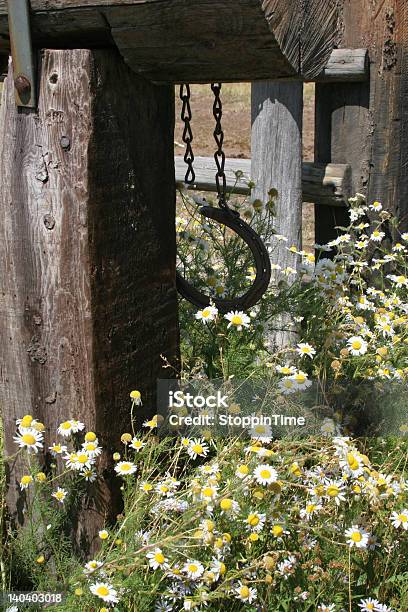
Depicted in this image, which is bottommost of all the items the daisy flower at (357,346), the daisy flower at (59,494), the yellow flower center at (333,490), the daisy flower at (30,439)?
the daisy flower at (59,494)

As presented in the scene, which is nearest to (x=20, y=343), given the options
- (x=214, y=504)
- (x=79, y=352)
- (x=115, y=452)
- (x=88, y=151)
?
(x=79, y=352)

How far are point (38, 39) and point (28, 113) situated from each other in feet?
0.69

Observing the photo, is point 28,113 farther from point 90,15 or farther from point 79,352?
point 79,352

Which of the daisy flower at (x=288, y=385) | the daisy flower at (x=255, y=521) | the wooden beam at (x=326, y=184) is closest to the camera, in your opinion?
the daisy flower at (x=255, y=521)

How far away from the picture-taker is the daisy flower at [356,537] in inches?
86.4

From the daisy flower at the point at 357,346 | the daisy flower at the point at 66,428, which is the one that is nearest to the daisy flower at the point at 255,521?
the daisy flower at the point at 66,428

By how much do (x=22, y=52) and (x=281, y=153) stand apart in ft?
7.60

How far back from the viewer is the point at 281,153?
175 inches

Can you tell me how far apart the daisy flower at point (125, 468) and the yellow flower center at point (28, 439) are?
0.26 meters

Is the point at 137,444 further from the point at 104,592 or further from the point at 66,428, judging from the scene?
the point at 104,592

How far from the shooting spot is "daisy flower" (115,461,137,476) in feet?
7.91

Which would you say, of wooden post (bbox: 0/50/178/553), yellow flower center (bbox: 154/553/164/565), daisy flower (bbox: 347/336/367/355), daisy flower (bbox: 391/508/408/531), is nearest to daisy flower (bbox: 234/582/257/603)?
yellow flower center (bbox: 154/553/164/565)

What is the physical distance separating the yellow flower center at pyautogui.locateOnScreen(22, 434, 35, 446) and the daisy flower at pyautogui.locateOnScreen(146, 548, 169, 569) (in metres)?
0.47

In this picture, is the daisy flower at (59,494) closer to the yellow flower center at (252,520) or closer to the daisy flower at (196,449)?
the daisy flower at (196,449)
